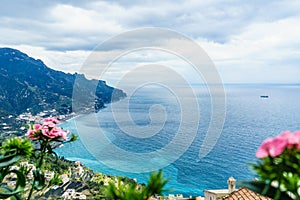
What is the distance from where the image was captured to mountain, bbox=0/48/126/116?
43.3 metres

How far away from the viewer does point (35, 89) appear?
183 ft

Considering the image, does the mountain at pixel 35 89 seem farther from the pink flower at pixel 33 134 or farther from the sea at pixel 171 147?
the pink flower at pixel 33 134

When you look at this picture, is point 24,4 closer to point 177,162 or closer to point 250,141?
point 177,162

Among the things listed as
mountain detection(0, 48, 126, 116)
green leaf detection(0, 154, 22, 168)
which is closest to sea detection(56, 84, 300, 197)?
mountain detection(0, 48, 126, 116)

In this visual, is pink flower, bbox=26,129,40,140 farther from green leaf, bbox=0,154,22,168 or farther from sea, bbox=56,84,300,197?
sea, bbox=56,84,300,197

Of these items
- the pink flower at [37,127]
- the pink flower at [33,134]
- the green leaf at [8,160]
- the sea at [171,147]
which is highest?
the pink flower at [37,127]

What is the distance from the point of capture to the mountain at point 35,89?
43281 millimetres

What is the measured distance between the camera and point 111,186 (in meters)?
0.77

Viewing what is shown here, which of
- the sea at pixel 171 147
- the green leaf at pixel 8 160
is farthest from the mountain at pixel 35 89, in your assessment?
the green leaf at pixel 8 160

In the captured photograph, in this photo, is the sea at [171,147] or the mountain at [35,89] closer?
the sea at [171,147]

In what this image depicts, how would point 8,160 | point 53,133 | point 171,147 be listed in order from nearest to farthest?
point 8,160 → point 53,133 → point 171,147

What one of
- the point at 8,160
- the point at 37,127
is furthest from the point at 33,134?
the point at 8,160

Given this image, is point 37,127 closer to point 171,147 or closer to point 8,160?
point 8,160

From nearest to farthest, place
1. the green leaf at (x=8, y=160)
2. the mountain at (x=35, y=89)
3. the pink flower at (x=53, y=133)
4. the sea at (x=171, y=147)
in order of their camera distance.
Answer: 1. the green leaf at (x=8, y=160)
2. the pink flower at (x=53, y=133)
3. the sea at (x=171, y=147)
4. the mountain at (x=35, y=89)
